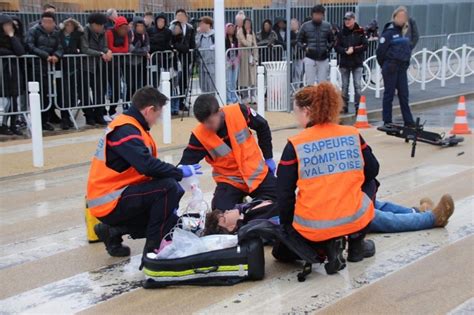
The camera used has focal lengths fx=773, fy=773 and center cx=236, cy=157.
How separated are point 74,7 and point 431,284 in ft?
54.0

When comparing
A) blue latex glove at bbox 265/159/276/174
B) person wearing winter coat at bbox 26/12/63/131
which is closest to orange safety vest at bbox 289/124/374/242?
blue latex glove at bbox 265/159/276/174

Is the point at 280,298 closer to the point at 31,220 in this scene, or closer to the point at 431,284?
the point at 431,284

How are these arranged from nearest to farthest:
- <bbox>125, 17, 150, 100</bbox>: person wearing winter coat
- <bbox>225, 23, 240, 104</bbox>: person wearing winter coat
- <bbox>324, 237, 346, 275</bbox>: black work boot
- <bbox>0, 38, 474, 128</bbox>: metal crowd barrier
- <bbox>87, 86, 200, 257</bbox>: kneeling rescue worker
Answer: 1. <bbox>324, 237, 346, 275</bbox>: black work boot
2. <bbox>87, 86, 200, 257</bbox>: kneeling rescue worker
3. <bbox>0, 38, 474, 128</bbox>: metal crowd barrier
4. <bbox>125, 17, 150, 100</bbox>: person wearing winter coat
5. <bbox>225, 23, 240, 104</bbox>: person wearing winter coat

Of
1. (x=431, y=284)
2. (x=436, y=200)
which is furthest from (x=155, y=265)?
(x=436, y=200)

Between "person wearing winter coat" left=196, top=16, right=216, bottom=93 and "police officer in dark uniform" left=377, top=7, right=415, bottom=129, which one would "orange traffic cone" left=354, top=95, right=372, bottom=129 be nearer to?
"police officer in dark uniform" left=377, top=7, right=415, bottom=129

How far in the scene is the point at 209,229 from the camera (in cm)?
612

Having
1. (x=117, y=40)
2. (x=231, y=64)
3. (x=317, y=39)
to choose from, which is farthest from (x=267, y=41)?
(x=117, y=40)

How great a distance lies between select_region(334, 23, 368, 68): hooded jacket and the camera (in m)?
15.4

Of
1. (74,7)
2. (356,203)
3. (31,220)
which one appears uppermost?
(74,7)

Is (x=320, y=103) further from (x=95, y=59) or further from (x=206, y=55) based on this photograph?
(x=206, y=55)

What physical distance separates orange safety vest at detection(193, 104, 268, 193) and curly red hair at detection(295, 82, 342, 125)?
1.27 meters

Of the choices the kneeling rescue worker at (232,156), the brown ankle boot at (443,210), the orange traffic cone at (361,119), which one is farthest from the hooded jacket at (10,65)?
the brown ankle boot at (443,210)

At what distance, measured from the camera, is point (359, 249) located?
235 inches

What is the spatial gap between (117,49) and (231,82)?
3.05m
